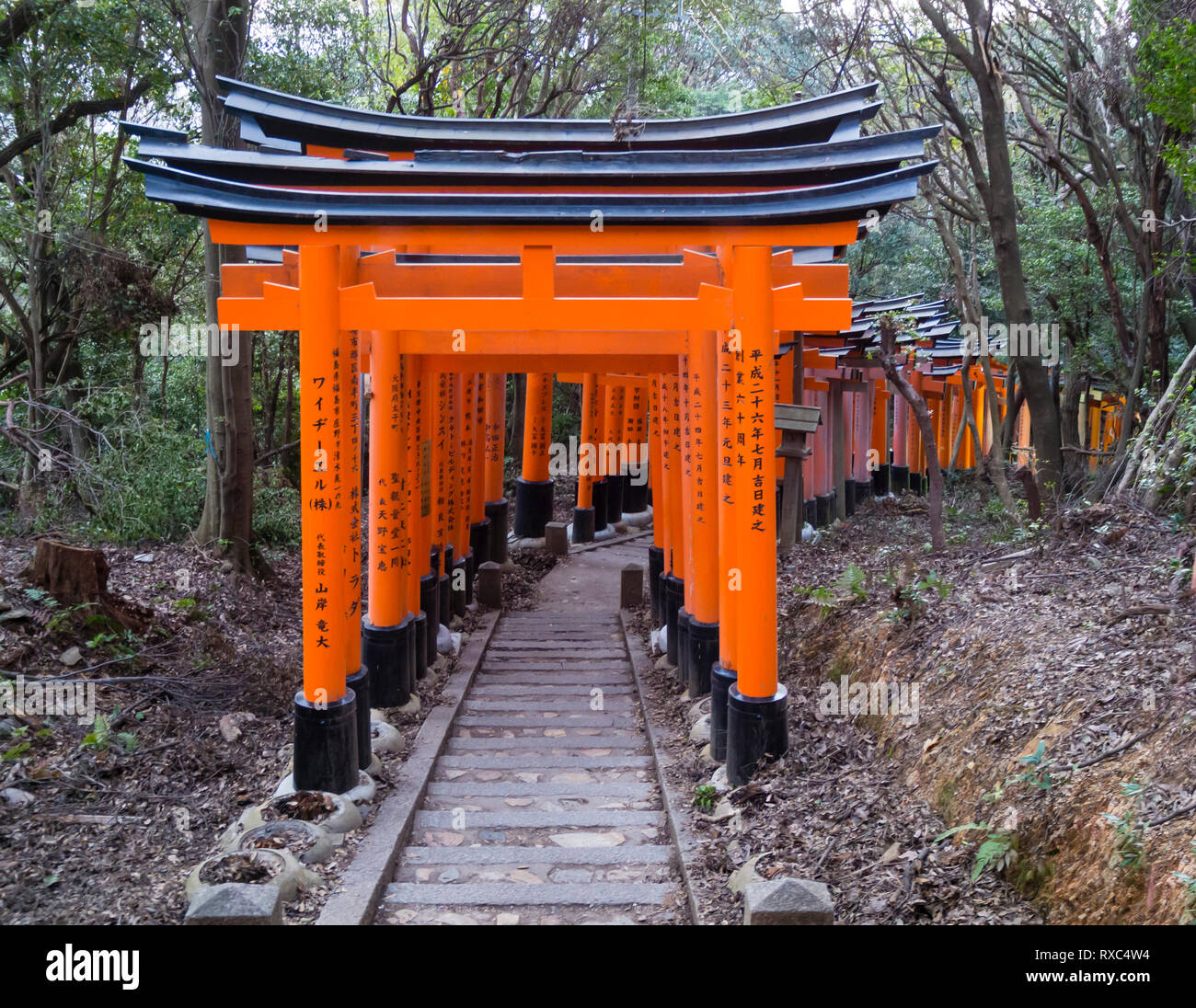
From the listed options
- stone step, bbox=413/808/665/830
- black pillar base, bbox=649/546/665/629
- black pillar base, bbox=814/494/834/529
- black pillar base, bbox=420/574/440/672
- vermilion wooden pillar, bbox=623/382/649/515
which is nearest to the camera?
stone step, bbox=413/808/665/830

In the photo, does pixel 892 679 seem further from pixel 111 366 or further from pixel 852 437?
pixel 852 437

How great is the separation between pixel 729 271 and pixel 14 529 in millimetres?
8092

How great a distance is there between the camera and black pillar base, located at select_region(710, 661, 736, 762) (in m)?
6.57

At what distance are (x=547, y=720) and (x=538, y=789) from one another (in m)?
1.58

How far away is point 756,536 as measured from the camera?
5.97 metres

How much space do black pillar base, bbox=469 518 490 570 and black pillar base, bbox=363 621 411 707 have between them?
217 inches

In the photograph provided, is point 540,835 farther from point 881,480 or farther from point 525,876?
point 881,480

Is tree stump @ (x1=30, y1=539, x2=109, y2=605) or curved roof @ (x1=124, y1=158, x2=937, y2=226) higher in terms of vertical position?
curved roof @ (x1=124, y1=158, x2=937, y2=226)

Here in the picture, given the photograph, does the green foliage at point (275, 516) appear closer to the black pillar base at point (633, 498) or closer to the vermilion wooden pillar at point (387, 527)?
the vermilion wooden pillar at point (387, 527)

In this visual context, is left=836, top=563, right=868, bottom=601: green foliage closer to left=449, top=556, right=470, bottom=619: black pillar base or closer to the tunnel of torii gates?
the tunnel of torii gates

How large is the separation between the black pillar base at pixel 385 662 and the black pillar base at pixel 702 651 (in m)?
2.32

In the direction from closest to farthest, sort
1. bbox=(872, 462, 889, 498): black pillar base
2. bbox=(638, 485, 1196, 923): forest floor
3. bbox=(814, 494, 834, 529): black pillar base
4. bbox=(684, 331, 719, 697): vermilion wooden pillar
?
1. bbox=(638, 485, 1196, 923): forest floor
2. bbox=(684, 331, 719, 697): vermilion wooden pillar
3. bbox=(814, 494, 834, 529): black pillar base
4. bbox=(872, 462, 889, 498): black pillar base

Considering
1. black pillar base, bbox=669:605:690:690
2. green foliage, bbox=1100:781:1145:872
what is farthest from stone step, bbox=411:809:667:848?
green foliage, bbox=1100:781:1145:872

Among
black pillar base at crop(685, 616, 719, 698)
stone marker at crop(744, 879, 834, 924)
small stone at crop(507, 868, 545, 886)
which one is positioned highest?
black pillar base at crop(685, 616, 719, 698)
